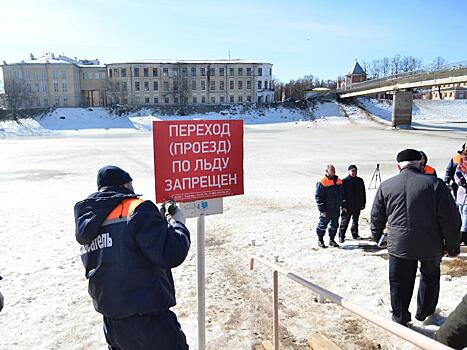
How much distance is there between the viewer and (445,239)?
4137 millimetres

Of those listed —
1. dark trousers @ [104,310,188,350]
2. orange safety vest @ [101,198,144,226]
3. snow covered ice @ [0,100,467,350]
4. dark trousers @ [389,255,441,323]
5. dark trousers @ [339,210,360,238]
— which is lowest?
snow covered ice @ [0,100,467,350]

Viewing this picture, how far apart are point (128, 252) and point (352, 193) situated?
22.0ft

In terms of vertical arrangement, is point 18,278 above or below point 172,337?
below

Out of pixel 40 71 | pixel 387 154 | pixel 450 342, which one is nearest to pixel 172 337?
pixel 450 342

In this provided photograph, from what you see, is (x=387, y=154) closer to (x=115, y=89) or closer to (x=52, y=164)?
(x=52, y=164)

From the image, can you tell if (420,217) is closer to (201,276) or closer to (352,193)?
(201,276)

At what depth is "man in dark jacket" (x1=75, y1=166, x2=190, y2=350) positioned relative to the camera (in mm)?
2615

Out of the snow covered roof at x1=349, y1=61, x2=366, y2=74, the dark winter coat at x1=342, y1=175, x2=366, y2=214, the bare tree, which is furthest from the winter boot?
the snow covered roof at x1=349, y1=61, x2=366, y2=74

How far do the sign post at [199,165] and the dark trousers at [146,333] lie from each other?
2.51ft

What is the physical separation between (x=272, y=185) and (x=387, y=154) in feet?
42.7

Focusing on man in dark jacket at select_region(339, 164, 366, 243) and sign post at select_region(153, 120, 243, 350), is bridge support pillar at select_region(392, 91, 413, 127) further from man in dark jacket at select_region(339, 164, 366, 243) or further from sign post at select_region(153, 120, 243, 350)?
sign post at select_region(153, 120, 243, 350)

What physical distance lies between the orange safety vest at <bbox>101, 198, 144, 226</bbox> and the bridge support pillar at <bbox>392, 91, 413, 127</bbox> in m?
58.5

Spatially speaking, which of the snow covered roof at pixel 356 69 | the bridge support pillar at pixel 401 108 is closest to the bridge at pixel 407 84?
the bridge support pillar at pixel 401 108

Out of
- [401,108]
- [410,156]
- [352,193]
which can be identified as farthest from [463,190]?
[401,108]
